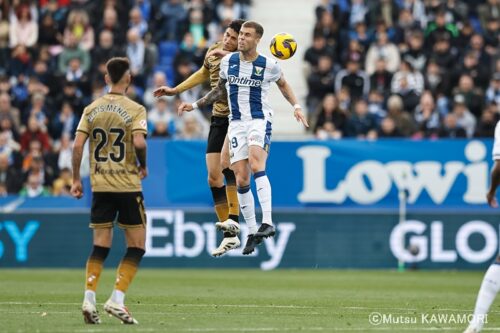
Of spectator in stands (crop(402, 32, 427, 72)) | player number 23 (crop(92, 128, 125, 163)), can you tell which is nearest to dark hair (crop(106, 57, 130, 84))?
player number 23 (crop(92, 128, 125, 163))

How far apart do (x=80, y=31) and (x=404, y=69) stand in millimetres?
7530

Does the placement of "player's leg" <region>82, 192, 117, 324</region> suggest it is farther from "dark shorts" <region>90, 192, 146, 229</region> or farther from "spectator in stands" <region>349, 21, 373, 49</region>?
"spectator in stands" <region>349, 21, 373, 49</region>

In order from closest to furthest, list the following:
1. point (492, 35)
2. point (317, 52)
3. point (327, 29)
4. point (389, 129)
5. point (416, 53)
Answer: point (389, 129) < point (416, 53) < point (317, 52) < point (492, 35) < point (327, 29)

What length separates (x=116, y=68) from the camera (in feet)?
44.6

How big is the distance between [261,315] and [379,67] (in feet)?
46.1

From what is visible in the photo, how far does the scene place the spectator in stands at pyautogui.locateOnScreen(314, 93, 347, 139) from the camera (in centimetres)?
2664

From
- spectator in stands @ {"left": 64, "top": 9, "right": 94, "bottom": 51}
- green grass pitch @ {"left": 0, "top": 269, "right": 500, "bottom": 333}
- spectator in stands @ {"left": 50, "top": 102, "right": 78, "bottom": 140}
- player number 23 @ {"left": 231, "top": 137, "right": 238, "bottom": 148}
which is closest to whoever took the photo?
green grass pitch @ {"left": 0, "top": 269, "right": 500, "bottom": 333}

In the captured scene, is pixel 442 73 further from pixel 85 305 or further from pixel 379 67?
pixel 85 305

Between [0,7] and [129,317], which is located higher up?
[0,7]

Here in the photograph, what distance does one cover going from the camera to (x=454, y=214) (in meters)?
24.7

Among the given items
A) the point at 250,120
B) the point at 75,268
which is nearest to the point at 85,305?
the point at 250,120

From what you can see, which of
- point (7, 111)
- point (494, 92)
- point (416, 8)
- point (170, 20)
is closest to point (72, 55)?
point (7, 111)

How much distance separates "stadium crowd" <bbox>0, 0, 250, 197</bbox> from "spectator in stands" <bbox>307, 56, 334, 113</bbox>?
8.06ft

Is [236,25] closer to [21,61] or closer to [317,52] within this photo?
[317,52]
